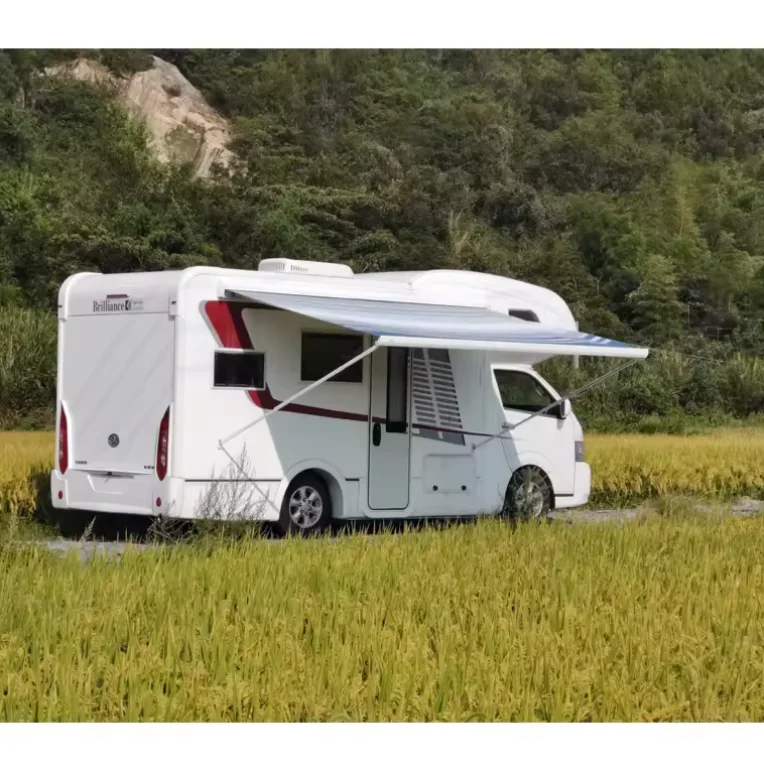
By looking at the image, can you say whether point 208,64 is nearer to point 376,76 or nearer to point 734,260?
point 376,76

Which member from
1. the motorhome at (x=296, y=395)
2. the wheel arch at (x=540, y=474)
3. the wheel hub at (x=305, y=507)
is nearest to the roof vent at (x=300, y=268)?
the motorhome at (x=296, y=395)

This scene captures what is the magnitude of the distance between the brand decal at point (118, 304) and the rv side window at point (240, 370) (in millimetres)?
804

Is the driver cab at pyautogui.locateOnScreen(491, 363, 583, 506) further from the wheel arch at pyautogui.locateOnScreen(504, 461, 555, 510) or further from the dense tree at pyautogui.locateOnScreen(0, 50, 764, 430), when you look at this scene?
the dense tree at pyautogui.locateOnScreen(0, 50, 764, 430)

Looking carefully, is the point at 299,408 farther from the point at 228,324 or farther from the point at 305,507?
the point at 228,324

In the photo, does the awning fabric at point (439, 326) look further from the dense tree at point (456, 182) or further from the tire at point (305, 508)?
the dense tree at point (456, 182)

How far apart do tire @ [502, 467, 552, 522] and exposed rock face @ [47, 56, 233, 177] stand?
3505 cm

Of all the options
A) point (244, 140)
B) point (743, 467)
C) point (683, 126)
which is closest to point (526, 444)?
point (743, 467)

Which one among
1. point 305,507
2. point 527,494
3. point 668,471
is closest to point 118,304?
point 305,507

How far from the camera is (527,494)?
13.5 metres

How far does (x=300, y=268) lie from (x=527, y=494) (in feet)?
10.4

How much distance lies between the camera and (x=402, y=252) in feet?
137

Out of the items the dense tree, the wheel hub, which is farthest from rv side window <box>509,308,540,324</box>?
the dense tree

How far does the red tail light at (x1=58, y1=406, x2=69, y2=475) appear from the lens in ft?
39.0

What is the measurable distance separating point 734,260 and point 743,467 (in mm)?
31141
